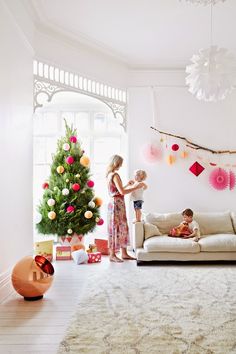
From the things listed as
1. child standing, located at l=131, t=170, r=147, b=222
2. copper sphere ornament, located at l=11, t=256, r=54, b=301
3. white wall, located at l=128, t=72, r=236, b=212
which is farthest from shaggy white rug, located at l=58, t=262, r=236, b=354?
white wall, located at l=128, t=72, r=236, b=212

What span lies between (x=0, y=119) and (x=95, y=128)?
4185 millimetres

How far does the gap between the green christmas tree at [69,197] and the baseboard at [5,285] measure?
2235mm

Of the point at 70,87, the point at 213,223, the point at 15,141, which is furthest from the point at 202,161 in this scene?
the point at 15,141

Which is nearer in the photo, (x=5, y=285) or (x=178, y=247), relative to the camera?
(x=5, y=285)

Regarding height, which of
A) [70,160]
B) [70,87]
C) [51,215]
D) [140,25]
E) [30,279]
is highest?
[140,25]

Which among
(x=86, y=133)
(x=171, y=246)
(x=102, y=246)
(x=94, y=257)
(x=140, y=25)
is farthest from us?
(x=86, y=133)

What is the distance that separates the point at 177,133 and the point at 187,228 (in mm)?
1827

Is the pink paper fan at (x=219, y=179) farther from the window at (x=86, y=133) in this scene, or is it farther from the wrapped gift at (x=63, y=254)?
the wrapped gift at (x=63, y=254)

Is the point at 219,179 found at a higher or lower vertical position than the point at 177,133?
lower

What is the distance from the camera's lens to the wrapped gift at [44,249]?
6402 mm

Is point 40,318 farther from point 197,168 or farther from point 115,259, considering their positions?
point 197,168

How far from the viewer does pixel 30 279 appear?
4070mm

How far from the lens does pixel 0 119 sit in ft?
13.3

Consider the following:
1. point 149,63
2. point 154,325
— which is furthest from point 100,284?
point 149,63
